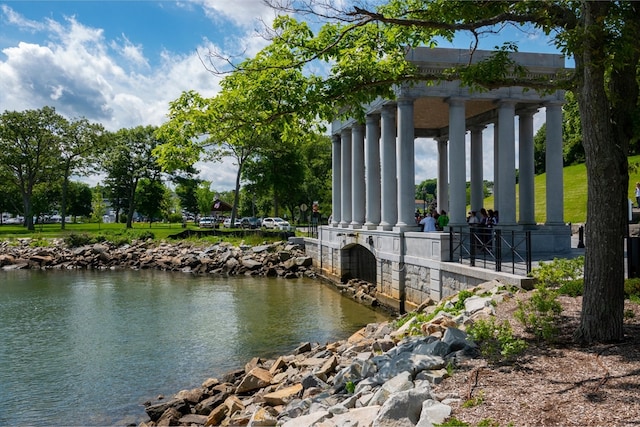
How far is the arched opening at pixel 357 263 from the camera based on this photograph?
93.5ft

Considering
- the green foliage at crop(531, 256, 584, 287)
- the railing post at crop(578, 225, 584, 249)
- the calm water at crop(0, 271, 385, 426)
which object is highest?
the railing post at crop(578, 225, 584, 249)

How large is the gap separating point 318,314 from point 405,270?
3.67m

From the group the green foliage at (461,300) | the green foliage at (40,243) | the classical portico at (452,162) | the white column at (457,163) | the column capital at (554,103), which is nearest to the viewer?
the green foliage at (461,300)

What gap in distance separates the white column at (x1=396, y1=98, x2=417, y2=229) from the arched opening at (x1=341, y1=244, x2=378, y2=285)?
7.73 meters

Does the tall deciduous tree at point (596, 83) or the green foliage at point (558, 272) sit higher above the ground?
the tall deciduous tree at point (596, 83)

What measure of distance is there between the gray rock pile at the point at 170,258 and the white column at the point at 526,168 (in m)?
14.3

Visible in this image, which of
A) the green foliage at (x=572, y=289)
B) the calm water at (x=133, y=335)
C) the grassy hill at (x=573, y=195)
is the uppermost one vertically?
the grassy hill at (x=573, y=195)

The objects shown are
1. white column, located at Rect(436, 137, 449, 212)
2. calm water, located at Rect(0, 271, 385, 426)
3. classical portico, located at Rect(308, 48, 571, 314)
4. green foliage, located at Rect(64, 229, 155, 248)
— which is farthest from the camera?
green foliage, located at Rect(64, 229, 155, 248)

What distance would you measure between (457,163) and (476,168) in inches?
254

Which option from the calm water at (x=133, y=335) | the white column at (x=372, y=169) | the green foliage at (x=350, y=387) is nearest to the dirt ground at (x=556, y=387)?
the green foliage at (x=350, y=387)

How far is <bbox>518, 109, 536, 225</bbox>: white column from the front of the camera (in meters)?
22.0

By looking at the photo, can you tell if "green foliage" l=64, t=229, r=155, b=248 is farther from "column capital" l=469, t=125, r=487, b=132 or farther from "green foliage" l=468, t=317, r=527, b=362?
"green foliage" l=468, t=317, r=527, b=362

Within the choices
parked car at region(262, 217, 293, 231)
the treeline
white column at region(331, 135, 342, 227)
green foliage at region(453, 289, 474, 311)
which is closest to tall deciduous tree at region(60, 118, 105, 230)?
the treeline

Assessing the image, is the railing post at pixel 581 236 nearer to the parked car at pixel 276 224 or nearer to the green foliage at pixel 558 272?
the green foliage at pixel 558 272
